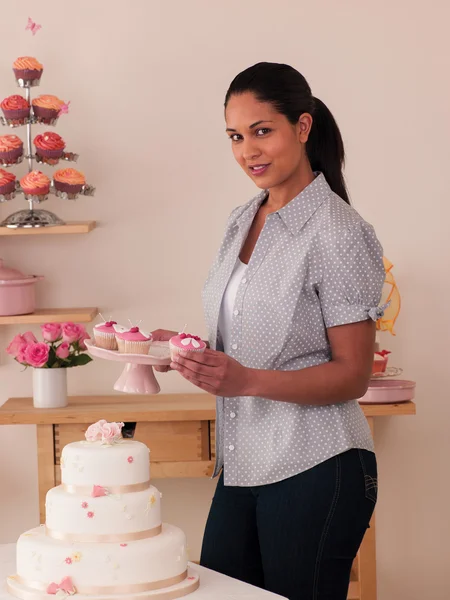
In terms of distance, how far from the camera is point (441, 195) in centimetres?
296

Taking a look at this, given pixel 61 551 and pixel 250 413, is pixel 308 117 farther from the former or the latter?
pixel 61 551

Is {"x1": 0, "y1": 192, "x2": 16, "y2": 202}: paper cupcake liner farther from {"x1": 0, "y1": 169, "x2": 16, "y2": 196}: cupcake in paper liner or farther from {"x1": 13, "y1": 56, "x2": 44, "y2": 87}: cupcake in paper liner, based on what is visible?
{"x1": 13, "y1": 56, "x2": 44, "y2": 87}: cupcake in paper liner

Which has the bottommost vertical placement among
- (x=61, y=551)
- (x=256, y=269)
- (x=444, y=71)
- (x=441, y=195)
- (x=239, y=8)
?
(x=61, y=551)

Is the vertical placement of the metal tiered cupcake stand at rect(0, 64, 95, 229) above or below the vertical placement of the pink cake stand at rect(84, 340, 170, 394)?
above

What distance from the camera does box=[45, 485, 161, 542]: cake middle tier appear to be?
1459 mm

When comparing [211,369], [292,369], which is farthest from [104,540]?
[292,369]

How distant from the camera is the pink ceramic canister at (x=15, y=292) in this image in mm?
2701

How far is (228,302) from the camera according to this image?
5.58 feet

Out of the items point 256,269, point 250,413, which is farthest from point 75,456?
point 256,269

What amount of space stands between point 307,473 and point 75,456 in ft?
1.30

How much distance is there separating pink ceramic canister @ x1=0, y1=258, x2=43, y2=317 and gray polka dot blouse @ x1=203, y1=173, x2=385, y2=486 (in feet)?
4.04

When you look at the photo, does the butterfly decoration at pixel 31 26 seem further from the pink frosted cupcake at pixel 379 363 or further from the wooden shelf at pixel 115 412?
the pink frosted cupcake at pixel 379 363

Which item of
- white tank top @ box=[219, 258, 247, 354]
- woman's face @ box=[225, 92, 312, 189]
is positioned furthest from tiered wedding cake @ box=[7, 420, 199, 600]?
woman's face @ box=[225, 92, 312, 189]

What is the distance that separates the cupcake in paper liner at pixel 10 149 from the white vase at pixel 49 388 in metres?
0.63
